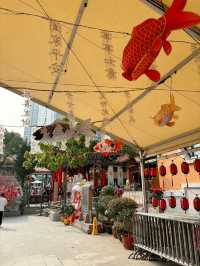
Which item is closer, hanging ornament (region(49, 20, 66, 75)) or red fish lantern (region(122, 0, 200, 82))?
red fish lantern (region(122, 0, 200, 82))

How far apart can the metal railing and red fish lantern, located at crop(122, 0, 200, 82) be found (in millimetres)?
3426

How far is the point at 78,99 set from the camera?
5.17 metres

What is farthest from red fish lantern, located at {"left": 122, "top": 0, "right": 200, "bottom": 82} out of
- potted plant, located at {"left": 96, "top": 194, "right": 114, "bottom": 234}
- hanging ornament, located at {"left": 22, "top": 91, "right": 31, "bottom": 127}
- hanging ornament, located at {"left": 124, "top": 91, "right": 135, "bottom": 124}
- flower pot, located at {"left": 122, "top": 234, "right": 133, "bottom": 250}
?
potted plant, located at {"left": 96, "top": 194, "right": 114, "bottom": 234}

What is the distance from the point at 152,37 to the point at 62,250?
6.71 metres

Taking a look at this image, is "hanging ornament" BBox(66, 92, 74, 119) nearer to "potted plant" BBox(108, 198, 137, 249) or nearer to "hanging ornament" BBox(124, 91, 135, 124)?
"hanging ornament" BBox(124, 91, 135, 124)

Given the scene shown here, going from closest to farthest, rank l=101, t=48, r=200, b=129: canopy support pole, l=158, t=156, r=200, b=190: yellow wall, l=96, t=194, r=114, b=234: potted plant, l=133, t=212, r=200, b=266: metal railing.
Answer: l=101, t=48, r=200, b=129: canopy support pole < l=133, t=212, r=200, b=266: metal railing < l=96, t=194, r=114, b=234: potted plant < l=158, t=156, r=200, b=190: yellow wall

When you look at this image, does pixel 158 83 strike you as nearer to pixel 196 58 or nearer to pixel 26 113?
pixel 196 58

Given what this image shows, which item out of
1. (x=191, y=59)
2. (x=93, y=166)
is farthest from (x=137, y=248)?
(x=93, y=166)

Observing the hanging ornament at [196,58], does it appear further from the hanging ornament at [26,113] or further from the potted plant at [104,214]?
the potted plant at [104,214]

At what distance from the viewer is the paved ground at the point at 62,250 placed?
5.56 m

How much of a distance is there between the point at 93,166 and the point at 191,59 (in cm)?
1626

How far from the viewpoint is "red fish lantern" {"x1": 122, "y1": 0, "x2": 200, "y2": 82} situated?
4.74 ft

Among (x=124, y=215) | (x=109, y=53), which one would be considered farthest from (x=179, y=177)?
(x=109, y=53)

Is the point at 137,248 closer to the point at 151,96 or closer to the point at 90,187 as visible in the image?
the point at 151,96
